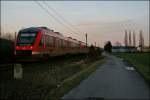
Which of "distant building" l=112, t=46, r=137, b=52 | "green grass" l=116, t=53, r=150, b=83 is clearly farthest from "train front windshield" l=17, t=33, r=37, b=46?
"distant building" l=112, t=46, r=137, b=52

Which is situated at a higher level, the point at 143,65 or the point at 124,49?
the point at 124,49

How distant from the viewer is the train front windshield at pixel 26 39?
25031 mm

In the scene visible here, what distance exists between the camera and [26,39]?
25.6m

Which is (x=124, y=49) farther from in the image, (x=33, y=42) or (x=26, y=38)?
(x=33, y=42)

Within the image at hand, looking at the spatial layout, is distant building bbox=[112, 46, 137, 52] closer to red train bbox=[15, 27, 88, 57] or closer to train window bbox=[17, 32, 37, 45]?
red train bbox=[15, 27, 88, 57]

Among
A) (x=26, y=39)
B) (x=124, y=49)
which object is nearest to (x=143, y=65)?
(x=26, y=39)

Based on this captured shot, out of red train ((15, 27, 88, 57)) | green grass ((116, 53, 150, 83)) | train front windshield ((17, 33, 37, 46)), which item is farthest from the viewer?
train front windshield ((17, 33, 37, 46))

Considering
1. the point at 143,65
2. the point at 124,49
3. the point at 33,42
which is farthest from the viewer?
the point at 124,49

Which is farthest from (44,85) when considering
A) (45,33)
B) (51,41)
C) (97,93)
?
(51,41)

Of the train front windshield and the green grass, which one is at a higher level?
the train front windshield

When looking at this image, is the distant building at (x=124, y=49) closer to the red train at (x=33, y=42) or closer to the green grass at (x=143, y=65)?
the green grass at (x=143, y=65)

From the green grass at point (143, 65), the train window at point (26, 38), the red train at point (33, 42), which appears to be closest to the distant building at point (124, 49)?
the green grass at point (143, 65)

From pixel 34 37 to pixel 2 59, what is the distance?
6168mm

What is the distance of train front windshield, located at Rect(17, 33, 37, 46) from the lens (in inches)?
985
